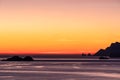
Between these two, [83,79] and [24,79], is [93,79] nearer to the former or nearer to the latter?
[83,79]

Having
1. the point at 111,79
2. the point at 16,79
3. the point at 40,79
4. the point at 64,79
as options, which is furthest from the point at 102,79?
the point at 16,79

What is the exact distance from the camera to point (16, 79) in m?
58.6

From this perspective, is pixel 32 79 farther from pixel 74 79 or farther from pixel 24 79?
pixel 74 79

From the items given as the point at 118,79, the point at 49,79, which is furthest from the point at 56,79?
the point at 118,79

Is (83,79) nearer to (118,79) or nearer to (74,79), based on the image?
(74,79)

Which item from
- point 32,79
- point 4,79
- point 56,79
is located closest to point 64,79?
point 56,79

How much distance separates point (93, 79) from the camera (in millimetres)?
58000

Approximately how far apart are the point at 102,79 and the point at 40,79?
30.7 ft

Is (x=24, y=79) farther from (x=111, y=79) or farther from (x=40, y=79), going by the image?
(x=111, y=79)

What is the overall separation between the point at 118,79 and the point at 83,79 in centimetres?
525

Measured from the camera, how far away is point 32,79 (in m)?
58.7

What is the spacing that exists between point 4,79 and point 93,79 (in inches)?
527

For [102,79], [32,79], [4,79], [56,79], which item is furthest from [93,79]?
[4,79]

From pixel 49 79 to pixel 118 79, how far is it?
33.9 ft
